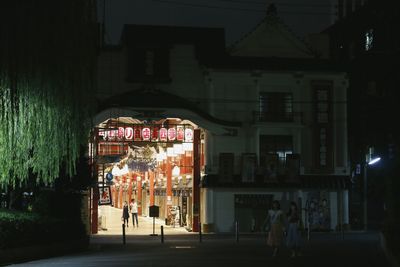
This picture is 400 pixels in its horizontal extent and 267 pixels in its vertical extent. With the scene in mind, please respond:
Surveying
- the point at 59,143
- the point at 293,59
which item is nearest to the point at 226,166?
the point at 293,59

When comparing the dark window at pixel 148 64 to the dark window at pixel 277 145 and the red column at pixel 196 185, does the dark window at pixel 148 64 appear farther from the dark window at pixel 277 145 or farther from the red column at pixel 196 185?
the dark window at pixel 277 145

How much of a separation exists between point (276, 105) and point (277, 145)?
2.34 m

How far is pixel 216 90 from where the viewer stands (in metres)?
39.1

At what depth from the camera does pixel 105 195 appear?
123 feet

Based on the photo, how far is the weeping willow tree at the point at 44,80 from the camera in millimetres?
16391

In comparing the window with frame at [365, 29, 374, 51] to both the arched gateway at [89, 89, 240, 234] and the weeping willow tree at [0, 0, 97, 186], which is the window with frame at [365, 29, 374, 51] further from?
the weeping willow tree at [0, 0, 97, 186]

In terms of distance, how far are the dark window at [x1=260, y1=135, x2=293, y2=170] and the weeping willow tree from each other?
2195 cm

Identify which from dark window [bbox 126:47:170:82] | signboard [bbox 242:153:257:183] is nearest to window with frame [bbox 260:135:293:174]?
signboard [bbox 242:153:257:183]

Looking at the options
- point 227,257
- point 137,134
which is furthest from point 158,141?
point 227,257

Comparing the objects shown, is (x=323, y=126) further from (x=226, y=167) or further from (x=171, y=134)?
(x=171, y=134)

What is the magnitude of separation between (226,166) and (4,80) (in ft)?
75.5

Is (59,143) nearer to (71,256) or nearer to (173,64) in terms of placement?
(71,256)

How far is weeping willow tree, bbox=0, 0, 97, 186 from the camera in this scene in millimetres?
16391

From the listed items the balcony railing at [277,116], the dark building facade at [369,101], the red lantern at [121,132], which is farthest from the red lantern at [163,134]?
the dark building facade at [369,101]
